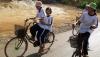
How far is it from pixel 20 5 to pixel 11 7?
4.62 feet

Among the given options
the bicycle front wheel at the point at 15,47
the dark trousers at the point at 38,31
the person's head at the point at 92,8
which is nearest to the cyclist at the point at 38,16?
the dark trousers at the point at 38,31

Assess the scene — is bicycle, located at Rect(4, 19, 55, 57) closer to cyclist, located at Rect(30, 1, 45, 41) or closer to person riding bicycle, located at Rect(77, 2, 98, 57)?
cyclist, located at Rect(30, 1, 45, 41)

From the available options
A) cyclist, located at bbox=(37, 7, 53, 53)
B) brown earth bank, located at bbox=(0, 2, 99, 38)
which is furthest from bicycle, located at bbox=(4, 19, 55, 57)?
brown earth bank, located at bbox=(0, 2, 99, 38)

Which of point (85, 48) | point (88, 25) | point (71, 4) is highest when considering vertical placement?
point (88, 25)

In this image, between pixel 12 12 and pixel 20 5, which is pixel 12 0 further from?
pixel 12 12

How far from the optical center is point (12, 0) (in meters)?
29.2

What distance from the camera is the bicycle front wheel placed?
1004 cm

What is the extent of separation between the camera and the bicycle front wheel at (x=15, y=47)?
10.0 meters

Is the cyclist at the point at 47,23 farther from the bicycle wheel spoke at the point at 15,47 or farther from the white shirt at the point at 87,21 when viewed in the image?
the white shirt at the point at 87,21

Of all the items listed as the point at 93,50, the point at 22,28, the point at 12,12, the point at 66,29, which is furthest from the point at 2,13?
the point at 22,28

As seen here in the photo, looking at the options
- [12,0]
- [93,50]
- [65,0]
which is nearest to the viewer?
[93,50]

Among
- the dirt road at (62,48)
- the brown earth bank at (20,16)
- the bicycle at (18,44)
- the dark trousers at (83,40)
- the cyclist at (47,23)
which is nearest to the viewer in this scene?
the dark trousers at (83,40)

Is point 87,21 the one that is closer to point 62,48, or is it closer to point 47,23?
point 47,23

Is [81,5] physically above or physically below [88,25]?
below
